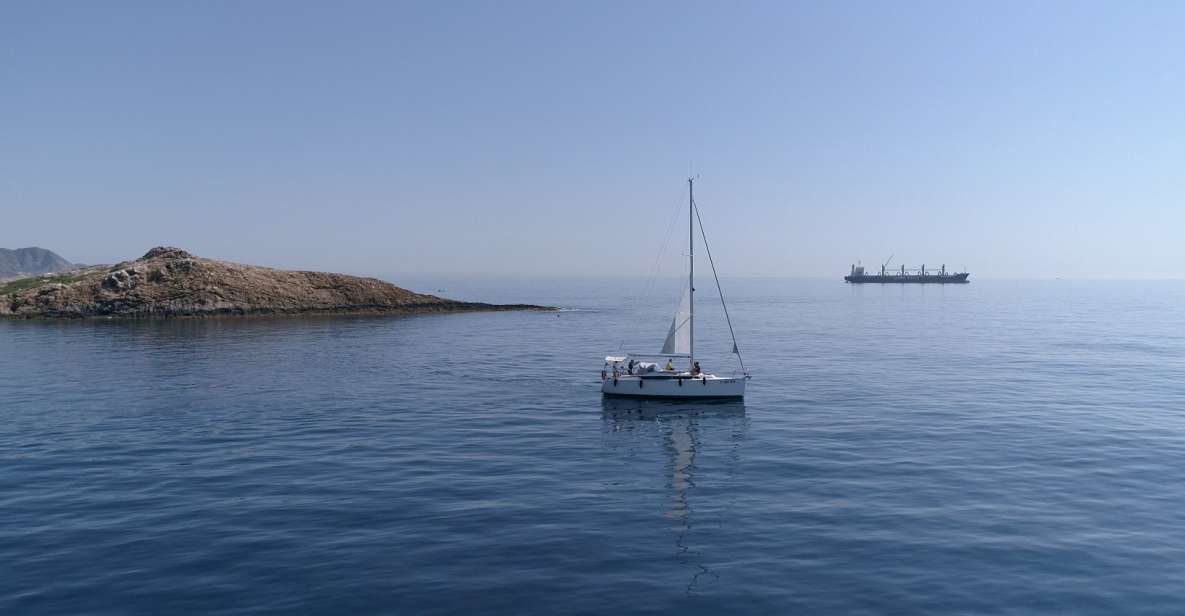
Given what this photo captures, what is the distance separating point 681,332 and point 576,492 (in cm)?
2372

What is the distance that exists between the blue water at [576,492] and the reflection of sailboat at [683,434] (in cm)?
22

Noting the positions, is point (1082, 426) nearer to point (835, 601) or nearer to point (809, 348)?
point (835, 601)

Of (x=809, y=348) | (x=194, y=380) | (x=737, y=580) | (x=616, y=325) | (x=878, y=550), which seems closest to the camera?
(x=737, y=580)

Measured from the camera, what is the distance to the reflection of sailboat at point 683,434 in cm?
2182

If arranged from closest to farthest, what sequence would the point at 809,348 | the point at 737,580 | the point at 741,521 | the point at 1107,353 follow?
the point at 737,580 < the point at 741,521 < the point at 1107,353 < the point at 809,348

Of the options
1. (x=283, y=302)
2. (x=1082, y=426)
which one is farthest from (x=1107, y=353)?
(x=283, y=302)

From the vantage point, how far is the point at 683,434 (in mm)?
38375

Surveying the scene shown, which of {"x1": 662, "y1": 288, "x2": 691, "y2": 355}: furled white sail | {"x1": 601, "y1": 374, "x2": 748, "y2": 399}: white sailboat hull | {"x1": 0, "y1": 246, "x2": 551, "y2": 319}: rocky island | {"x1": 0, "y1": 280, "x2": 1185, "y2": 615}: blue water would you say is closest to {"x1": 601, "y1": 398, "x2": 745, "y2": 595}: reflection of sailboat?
{"x1": 0, "y1": 280, "x2": 1185, "y2": 615}: blue water

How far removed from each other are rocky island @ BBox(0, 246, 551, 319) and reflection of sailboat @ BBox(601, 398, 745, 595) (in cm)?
8200

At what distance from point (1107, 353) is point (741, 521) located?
6622cm

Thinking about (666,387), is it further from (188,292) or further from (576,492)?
(188,292)

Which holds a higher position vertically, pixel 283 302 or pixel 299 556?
pixel 283 302

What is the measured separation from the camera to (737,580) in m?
19.4

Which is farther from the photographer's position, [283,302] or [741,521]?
[283,302]
